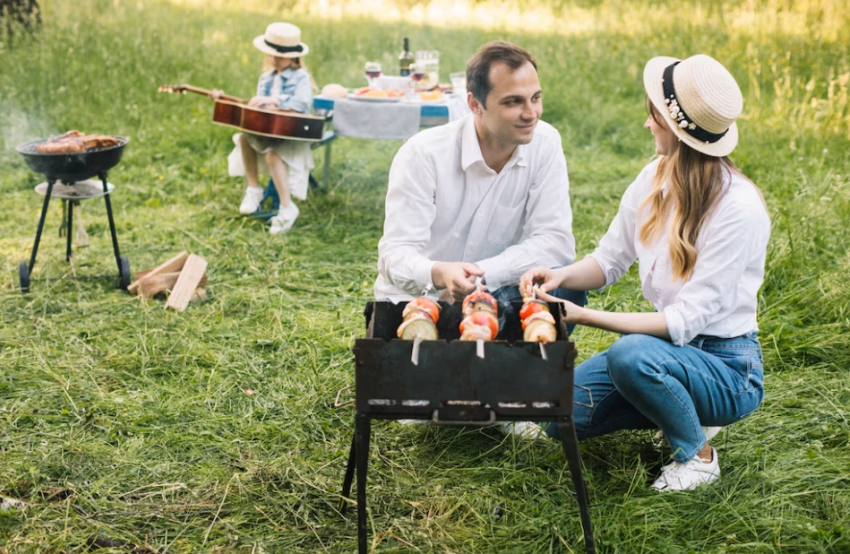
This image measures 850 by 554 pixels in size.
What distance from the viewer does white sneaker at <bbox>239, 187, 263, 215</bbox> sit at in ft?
24.2

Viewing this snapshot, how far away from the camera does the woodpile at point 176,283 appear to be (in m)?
5.40

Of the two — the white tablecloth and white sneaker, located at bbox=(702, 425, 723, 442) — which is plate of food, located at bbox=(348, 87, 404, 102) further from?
white sneaker, located at bbox=(702, 425, 723, 442)

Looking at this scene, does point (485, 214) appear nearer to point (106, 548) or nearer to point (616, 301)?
point (616, 301)

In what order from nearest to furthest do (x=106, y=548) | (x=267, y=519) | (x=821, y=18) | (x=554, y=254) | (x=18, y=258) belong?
(x=106, y=548) < (x=267, y=519) < (x=554, y=254) < (x=18, y=258) < (x=821, y=18)

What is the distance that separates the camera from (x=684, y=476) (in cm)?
321

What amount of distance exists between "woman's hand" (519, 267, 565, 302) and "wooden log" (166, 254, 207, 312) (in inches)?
116

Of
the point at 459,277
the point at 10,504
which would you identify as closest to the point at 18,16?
the point at 10,504

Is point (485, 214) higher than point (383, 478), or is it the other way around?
point (485, 214)

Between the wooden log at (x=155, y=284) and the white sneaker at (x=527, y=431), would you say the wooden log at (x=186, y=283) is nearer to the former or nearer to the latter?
the wooden log at (x=155, y=284)

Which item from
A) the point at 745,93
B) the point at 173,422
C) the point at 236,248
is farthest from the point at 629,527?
the point at 745,93

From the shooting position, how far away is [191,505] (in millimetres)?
3260

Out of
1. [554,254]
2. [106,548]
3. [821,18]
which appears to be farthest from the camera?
[821,18]

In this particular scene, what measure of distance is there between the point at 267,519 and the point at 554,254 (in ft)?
5.94

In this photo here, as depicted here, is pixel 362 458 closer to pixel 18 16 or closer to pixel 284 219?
pixel 284 219
